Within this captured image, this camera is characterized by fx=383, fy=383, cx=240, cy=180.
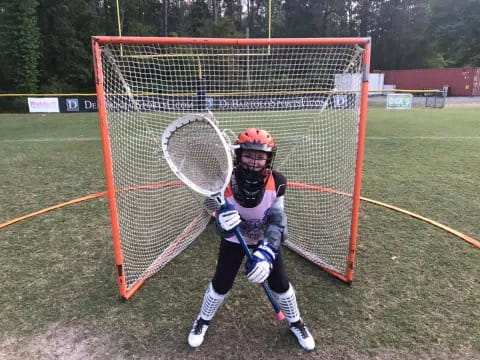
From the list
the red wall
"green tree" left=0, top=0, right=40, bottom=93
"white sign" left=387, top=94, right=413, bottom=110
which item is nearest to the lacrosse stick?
"white sign" left=387, top=94, right=413, bottom=110

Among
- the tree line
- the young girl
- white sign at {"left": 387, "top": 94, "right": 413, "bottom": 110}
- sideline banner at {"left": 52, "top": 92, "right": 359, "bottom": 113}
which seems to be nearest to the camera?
the young girl

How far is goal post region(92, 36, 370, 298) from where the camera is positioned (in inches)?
112

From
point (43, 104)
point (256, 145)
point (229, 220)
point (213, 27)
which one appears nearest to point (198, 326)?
point (229, 220)

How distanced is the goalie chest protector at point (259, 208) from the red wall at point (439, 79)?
33.5 meters

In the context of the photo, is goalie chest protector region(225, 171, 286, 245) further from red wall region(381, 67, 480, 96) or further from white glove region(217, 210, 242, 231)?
red wall region(381, 67, 480, 96)

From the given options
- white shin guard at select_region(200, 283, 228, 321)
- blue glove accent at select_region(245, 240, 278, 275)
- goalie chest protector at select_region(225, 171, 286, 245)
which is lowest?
white shin guard at select_region(200, 283, 228, 321)

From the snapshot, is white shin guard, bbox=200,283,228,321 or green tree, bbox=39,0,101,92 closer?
white shin guard, bbox=200,283,228,321

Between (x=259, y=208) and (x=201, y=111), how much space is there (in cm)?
238

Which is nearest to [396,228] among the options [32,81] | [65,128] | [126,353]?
[126,353]

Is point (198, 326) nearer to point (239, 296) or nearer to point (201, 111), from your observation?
point (239, 296)

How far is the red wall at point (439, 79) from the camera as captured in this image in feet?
98.9

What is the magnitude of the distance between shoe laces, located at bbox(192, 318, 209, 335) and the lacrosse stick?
18.8 inches

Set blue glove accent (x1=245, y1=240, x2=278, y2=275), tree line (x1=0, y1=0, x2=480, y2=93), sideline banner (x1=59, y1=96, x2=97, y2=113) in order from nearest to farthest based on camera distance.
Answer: blue glove accent (x1=245, y1=240, x2=278, y2=275), sideline banner (x1=59, y1=96, x2=97, y2=113), tree line (x1=0, y1=0, x2=480, y2=93)

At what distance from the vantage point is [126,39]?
2.51 metres
